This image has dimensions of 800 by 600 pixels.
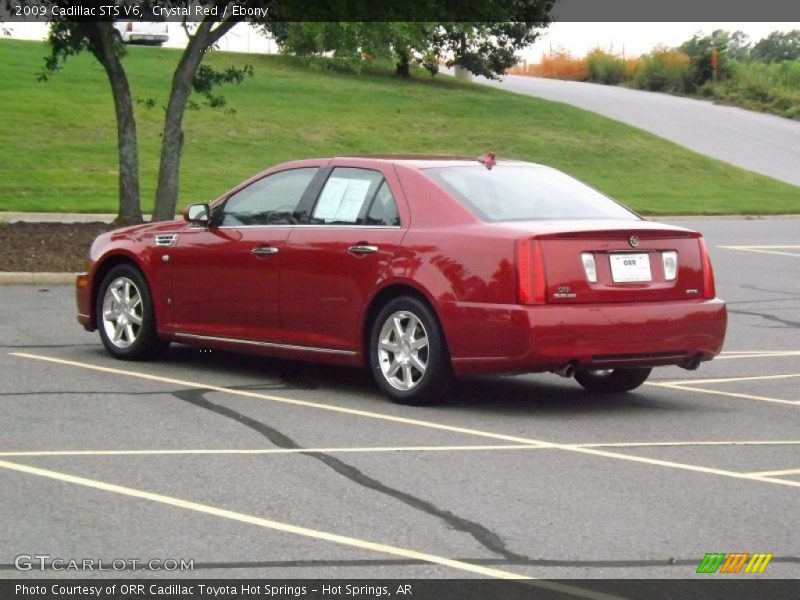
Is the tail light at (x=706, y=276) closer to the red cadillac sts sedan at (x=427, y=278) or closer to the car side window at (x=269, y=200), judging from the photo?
the red cadillac sts sedan at (x=427, y=278)

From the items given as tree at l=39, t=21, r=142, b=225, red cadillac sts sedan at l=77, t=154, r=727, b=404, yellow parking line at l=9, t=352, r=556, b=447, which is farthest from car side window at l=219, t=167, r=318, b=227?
tree at l=39, t=21, r=142, b=225

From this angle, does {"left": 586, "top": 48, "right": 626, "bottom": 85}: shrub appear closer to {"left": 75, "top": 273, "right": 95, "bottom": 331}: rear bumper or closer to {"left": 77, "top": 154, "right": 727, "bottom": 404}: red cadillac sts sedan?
{"left": 75, "top": 273, "right": 95, "bottom": 331}: rear bumper

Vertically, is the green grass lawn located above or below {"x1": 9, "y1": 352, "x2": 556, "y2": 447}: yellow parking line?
below

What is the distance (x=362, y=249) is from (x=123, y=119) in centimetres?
1265

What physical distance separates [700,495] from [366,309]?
3162 millimetres

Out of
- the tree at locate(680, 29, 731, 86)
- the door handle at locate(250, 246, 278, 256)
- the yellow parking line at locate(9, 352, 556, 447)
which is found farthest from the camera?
the tree at locate(680, 29, 731, 86)

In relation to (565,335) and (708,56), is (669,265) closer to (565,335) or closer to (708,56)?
(565,335)

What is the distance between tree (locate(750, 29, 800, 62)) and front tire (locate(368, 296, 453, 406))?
11333cm

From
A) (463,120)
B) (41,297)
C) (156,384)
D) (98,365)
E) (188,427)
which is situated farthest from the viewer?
(463,120)

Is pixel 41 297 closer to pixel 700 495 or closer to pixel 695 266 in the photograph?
pixel 695 266

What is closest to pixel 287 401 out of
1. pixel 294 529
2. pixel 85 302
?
pixel 85 302

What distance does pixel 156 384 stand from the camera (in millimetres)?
10016

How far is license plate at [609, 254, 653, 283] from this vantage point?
8953mm

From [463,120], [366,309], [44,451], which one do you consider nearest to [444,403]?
[366,309]
